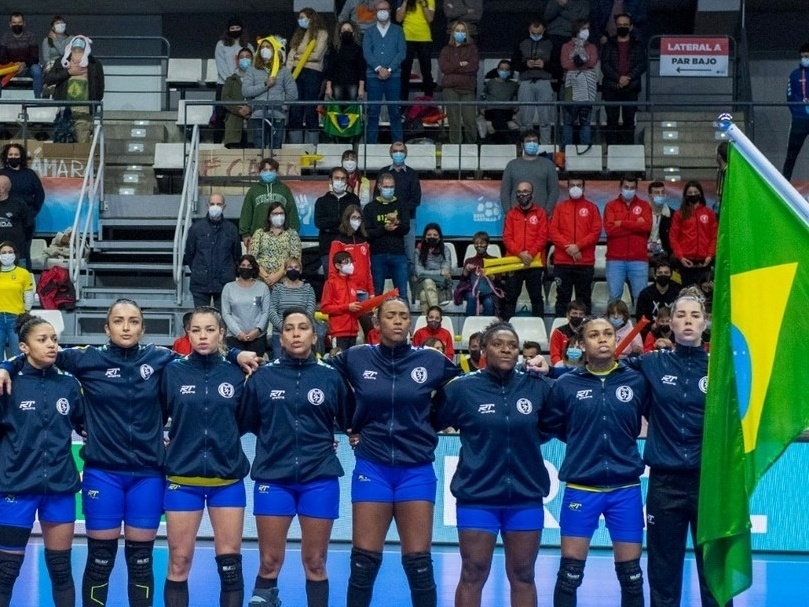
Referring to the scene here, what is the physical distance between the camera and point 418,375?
9367 mm

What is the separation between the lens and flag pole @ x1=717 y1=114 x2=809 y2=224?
652 cm

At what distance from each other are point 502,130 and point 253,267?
5556mm

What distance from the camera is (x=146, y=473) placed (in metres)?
9.40

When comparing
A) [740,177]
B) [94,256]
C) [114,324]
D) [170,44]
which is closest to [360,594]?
[114,324]

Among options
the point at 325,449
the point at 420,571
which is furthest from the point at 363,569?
the point at 325,449

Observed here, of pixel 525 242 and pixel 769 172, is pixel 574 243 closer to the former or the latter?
pixel 525 242

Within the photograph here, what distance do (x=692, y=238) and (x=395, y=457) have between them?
30.6ft

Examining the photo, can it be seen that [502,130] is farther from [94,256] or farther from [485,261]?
[94,256]

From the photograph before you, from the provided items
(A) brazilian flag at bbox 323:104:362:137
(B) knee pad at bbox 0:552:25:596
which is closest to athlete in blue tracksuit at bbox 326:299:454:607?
A: (B) knee pad at bbox 0:552:25:596

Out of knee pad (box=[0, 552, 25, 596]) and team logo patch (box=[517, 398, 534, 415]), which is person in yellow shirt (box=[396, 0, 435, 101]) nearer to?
team logo patch (box=[517, 398, 534, 415])

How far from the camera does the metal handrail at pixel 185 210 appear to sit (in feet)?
58.7

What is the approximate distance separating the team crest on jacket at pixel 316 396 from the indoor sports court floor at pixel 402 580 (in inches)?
83.9

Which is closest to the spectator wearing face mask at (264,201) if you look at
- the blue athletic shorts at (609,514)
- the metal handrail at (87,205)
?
the metal handrail at (87,205)

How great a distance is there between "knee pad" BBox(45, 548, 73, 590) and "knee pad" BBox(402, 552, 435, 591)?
2195 millimetres
